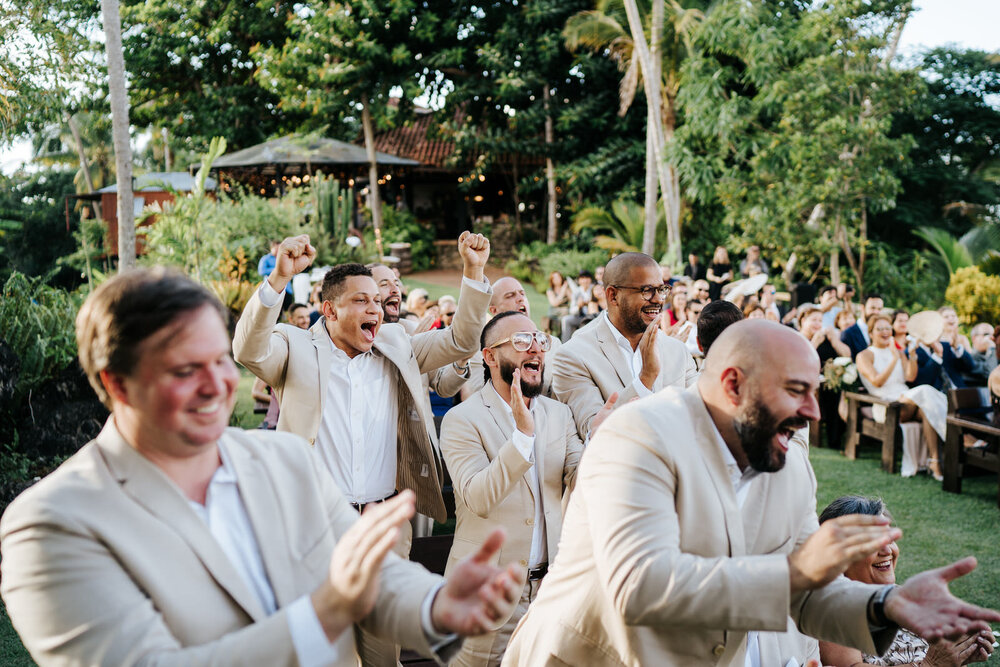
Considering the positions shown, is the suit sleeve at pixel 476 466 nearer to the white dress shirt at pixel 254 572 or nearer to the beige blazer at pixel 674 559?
the beige blazer at pixel 674 559

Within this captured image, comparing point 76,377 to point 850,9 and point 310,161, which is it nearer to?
point 850,9

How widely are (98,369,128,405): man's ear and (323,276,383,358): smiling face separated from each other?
2283mm

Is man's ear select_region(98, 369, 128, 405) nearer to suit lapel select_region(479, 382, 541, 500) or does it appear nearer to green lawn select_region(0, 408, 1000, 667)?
suit lapel select_region(479, 382, 541, 500)

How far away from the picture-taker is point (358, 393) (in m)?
4.03

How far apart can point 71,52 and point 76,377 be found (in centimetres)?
365

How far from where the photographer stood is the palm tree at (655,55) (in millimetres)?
19750

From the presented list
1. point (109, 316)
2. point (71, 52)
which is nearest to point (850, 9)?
point (71, 52)

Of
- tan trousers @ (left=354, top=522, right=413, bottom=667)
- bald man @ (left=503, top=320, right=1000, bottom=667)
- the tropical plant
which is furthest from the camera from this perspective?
the tropical plant

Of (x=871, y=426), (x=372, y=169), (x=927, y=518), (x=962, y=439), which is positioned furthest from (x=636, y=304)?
(x=372, y=169)

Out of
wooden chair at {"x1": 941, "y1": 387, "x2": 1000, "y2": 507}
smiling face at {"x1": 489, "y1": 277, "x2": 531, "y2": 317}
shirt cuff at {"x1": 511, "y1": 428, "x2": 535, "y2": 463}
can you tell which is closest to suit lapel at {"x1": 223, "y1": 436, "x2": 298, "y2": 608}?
shirt cuff at {"x1": 511, "y1": 428, "x2": 535, "y2": 463}

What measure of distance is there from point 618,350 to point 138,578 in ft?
9.99

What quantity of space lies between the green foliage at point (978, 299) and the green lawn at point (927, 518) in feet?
18.6

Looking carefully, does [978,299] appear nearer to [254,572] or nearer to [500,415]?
[500,415]

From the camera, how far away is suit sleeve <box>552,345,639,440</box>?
159 inches
